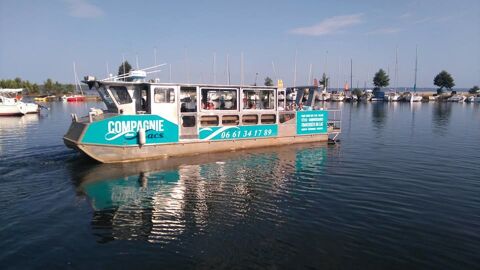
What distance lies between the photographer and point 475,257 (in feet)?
29.2

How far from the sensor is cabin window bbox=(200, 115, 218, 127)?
2217cm

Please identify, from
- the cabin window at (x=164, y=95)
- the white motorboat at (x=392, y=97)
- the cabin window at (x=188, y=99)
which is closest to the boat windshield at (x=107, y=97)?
the cabin window at (x=164, y=95)

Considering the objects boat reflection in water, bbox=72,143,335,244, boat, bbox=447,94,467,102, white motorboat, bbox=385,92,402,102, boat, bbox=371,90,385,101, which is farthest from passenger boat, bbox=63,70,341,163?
boat, bbox=447,94,467,102

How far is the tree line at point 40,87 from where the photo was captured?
452ft

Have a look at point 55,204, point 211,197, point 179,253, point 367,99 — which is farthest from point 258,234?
point 367,99

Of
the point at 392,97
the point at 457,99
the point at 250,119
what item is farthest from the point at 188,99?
the point at 457,99

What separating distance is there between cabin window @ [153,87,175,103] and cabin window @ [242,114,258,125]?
545 centimetres

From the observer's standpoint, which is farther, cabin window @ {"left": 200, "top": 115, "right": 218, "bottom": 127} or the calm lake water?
cabin window @ {"left": 200, "top": 115, "right": 218, "bottom": 127}

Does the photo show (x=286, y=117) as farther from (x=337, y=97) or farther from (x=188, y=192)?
(x=337, y=97)

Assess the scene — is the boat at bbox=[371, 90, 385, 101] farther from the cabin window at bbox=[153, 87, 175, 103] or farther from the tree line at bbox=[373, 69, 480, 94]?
the cabin window at bbox=[153, 87, 175, 103]

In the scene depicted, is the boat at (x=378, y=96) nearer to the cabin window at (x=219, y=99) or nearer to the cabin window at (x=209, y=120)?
the cabin window at (x=219, y=99)

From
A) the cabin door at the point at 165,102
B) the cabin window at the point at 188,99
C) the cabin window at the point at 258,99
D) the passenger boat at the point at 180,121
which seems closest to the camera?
the passenger boat at the point at 180,121

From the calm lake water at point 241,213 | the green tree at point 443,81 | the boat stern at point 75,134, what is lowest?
the calm lake water at point 241,213

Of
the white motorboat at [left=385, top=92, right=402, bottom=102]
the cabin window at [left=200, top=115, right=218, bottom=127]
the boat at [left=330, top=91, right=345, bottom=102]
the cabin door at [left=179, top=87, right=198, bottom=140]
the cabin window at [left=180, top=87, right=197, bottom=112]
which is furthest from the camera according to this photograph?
the boat at [left=330, top=91, right=345, bottom=102]
